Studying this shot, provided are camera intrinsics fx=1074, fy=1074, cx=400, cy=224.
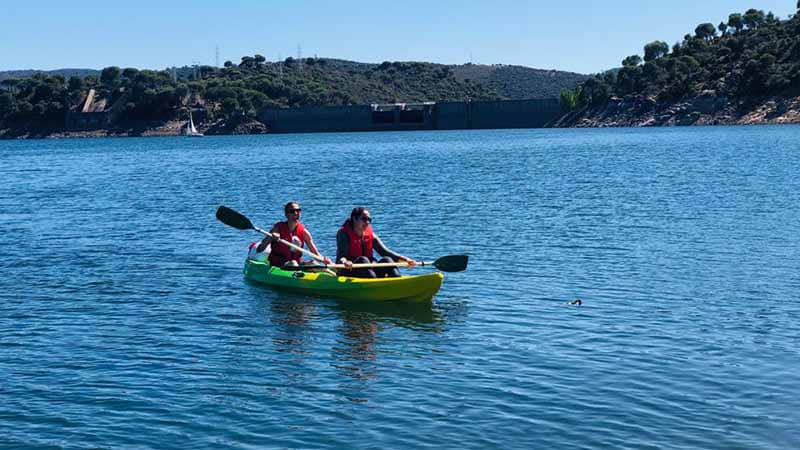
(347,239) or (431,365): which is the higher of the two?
(347,239)

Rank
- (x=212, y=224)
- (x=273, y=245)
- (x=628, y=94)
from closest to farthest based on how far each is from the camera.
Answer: (x=273, y=245)
(x=212, y=224)
(x=628, y=94)

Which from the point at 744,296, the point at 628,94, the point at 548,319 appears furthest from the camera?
the point at 628,94

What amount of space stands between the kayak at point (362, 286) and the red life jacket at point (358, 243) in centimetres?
57

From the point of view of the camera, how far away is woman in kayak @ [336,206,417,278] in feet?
70.6

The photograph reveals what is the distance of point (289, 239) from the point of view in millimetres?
23562

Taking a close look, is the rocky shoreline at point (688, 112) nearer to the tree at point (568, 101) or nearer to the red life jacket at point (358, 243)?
the tree at point (568, 101)

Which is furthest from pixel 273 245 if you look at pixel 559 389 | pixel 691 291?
pixel 559 389

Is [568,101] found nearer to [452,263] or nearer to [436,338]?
[452,263]

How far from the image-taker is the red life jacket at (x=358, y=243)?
2159 centimetres

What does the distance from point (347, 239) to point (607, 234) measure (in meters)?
12.8

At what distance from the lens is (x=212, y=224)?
3862cm

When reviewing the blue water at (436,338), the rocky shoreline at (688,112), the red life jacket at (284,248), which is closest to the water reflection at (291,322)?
the blue water at (436,338)

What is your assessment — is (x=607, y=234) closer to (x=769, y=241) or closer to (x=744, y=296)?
(x=769, y=241)

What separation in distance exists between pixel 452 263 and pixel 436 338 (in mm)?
4245
